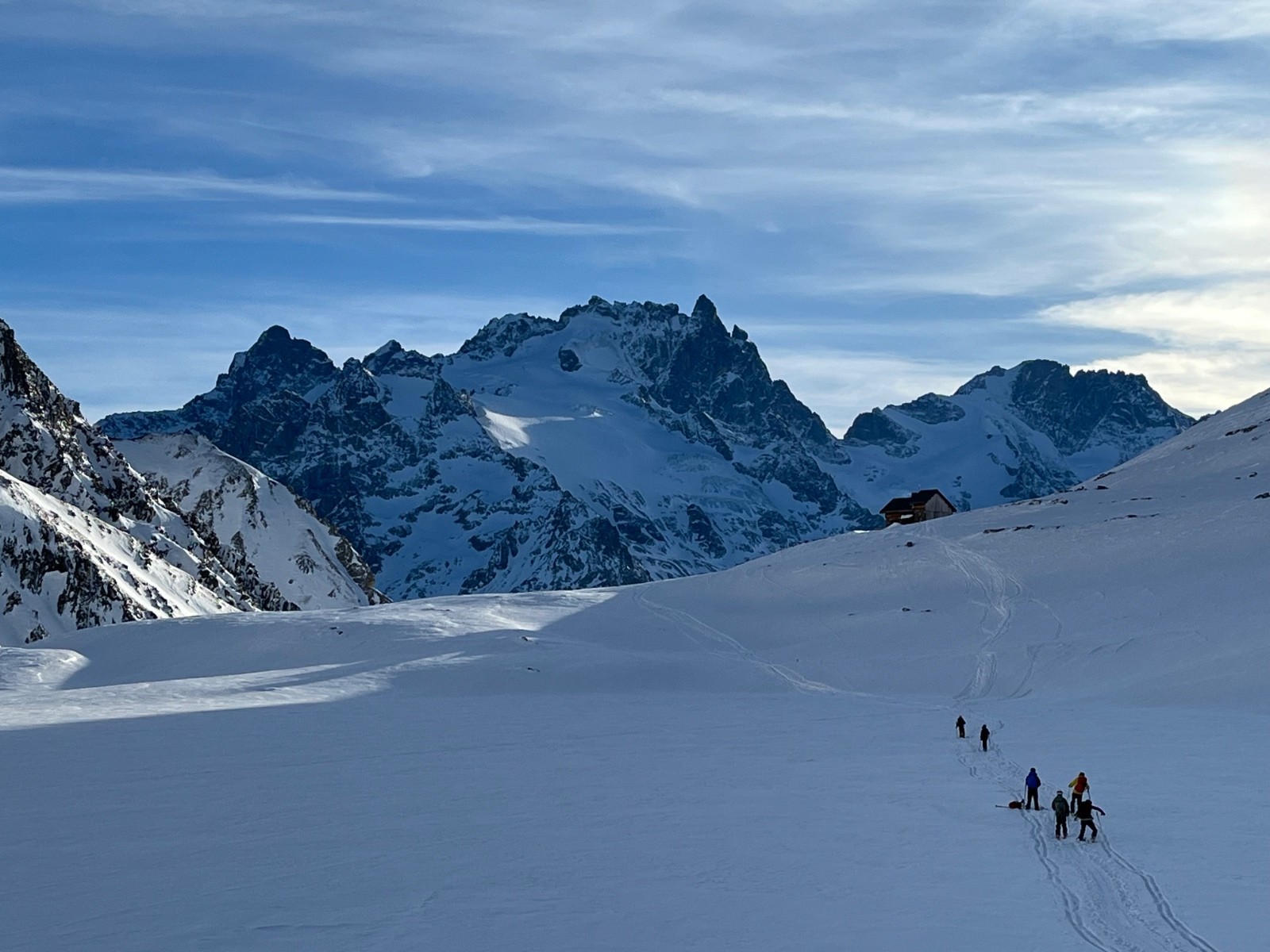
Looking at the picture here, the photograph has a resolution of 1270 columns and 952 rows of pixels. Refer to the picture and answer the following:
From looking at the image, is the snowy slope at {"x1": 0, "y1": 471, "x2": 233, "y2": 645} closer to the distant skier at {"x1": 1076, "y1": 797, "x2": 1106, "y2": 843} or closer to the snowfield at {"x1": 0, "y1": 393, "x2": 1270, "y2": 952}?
the snowfield at {"x1": 0, "y1": 393, "x2": 1270, "y2": 952}

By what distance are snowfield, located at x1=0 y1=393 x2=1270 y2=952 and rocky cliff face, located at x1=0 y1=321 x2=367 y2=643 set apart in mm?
52791

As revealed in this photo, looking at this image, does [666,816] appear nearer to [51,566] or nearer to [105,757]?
[105,757]

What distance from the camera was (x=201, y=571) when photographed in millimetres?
152625

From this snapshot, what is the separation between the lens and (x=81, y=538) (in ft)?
445

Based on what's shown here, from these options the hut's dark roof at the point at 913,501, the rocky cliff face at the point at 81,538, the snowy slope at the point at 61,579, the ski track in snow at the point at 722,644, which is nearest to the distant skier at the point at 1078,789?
the ski track in snow at the point at 722,644

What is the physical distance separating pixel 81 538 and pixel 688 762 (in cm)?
11465

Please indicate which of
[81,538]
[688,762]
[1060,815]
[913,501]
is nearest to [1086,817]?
[1060,815]

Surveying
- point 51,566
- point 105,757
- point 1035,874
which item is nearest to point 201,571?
point 51,566

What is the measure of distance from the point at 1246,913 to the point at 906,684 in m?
42.4

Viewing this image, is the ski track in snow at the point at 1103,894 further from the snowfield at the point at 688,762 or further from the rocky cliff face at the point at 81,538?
the rocky cliff face at the point at 81,538

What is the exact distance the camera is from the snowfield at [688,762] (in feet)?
73.7

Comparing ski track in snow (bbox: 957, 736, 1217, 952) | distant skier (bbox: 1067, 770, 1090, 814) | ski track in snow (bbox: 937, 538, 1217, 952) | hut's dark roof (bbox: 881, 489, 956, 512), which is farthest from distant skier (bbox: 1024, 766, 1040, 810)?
hut's dark roof (bbox: 881, 489, 956, 512)

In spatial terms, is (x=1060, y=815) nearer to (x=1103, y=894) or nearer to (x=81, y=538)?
(x=1103, y=894)

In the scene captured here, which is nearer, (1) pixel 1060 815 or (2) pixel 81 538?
(1) pixel 1060 815
